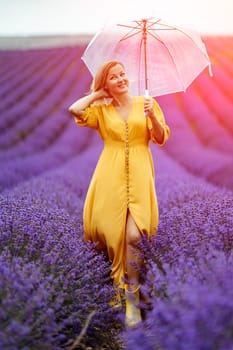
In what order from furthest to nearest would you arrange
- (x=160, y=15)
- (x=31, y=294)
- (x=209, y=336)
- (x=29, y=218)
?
(x=160, y=15) → (x=29, y=218) → (x=31, y=294) → (x=209, y=336)

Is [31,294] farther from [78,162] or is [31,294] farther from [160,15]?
[78,162]

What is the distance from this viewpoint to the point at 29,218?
8.77 ft

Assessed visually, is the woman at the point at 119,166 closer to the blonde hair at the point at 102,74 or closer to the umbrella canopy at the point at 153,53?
the blonde hair at the point at 102,74

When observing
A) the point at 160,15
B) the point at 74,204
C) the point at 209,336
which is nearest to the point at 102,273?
the point at 209,336

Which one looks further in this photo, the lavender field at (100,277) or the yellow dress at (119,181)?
the yellow dress at (119,181)

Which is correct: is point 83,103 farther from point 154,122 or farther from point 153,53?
point 153,53

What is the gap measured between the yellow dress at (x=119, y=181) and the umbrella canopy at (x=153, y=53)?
0.34 m

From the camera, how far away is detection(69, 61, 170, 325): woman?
2.76m

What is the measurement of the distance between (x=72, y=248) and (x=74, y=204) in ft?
6.19

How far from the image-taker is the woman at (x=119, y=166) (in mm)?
2760

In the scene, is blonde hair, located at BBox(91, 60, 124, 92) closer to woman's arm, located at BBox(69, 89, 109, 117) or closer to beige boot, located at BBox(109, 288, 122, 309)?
woman's arm, located at BBox(69, 89, 109, 117)

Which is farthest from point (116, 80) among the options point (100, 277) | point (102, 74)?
point (100, 277)

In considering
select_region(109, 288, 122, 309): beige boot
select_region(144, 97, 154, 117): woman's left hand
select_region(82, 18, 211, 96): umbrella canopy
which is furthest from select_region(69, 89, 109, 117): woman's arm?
select_region(109, 288, 122, 309): beige boot

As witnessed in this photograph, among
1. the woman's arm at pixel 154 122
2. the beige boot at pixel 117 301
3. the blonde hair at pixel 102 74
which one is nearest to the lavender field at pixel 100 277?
the beige boot at pixel 117 301
